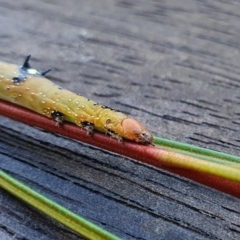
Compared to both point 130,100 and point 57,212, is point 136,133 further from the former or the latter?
point 130,100

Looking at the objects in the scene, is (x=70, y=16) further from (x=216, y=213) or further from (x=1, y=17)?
(x=216, y=213)

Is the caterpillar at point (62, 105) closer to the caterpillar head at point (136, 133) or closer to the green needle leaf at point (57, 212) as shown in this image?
the caterpillar head at point (136, 133)

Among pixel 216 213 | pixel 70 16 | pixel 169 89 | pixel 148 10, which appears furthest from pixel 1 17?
pixel 216 213

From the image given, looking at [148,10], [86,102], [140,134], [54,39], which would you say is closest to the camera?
[140,134]

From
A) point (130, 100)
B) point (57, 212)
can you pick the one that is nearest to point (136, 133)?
point (57, 212)

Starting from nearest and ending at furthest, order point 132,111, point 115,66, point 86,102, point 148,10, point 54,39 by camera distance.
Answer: point 86,102 → point 132,111 → point 115,66 → point 54,39 → point 148,10

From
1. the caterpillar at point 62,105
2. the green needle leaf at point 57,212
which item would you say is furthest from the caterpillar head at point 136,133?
the green needle leaf at point 57,212
